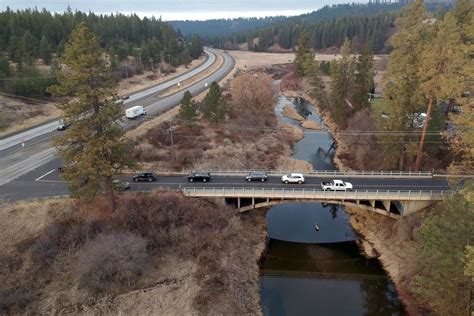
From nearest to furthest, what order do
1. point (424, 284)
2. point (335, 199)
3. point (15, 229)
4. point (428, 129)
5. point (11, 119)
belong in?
1. point (424, 284)
2. point (15, 229)
3. point (335, 199)
4. point (428, 129)
5. point (11, 119)

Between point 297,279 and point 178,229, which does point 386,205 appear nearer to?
point 297,279

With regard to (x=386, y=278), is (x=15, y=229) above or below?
above

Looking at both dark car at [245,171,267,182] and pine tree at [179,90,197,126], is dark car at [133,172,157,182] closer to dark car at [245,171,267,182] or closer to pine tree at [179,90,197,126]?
dark car at [245,171,267,182]

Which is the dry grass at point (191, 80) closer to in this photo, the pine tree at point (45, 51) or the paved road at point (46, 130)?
the paved road at point (46, 130)

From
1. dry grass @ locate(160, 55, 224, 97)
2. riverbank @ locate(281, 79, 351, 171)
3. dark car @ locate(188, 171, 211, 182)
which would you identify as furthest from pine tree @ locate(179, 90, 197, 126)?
dry grass @ locate(160, 55, 224, 97)

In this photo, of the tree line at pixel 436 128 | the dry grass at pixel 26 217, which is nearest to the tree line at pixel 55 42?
the dry grass at pixel 26 217

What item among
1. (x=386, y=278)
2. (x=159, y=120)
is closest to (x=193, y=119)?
(x=159, y=120)
